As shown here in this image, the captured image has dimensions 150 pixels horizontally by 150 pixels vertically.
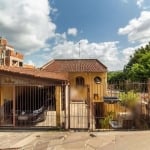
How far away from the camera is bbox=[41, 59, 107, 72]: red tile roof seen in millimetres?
33081

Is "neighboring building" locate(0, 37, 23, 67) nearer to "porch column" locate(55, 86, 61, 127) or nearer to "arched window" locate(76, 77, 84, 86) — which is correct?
"arched window" locate(76, 77, 84, 86)

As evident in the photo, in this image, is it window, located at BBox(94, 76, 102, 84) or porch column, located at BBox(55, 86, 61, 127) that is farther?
window, located at BBox(94, 76, 102, 84)

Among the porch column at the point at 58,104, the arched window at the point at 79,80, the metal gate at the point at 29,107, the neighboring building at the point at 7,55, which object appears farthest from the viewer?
the neighboring building at the point at 7,55

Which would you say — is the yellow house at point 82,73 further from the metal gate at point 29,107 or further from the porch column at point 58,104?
the porch column at point 58,104

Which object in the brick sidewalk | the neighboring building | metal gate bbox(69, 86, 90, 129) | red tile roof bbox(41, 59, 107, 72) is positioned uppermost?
the neighboring building

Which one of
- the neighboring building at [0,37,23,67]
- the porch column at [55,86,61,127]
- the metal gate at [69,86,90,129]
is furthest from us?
the neighboring building at [0,37,23,67]

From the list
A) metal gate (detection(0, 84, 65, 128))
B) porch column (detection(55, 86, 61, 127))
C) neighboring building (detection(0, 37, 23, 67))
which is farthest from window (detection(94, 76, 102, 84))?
porch column (detection(55, 86, 61, 127))

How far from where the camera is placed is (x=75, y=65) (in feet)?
113

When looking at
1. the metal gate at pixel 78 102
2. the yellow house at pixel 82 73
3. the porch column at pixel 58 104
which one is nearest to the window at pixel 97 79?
the yellow house at pixel 82 73

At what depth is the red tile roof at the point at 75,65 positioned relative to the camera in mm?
33081

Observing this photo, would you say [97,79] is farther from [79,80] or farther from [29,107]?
[29,107]

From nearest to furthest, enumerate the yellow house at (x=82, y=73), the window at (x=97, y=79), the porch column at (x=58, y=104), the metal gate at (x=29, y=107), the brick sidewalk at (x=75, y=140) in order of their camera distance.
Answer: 1. the brick sidewalk at (x=75, y=140)
2. the porch column at (x=58, y=104)
3. the metal gate at (x=29, y=107)
4. the yellow house at (x=82, y=73)
5. the window at (x=97, y=79)

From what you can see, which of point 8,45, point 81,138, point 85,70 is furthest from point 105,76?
point 81,138

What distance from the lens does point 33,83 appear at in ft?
45.9
